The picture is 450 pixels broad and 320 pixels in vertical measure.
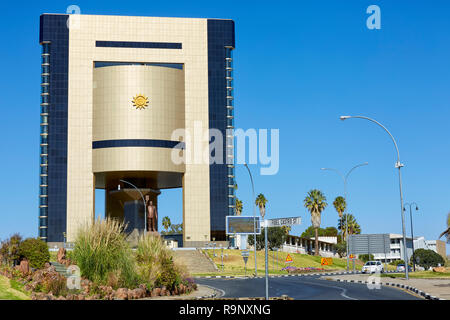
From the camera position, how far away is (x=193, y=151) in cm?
10569

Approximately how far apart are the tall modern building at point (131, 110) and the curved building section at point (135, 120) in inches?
6.6

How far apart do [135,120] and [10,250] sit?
71.5 m

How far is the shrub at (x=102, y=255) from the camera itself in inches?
1112

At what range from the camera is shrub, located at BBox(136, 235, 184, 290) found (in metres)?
30.7

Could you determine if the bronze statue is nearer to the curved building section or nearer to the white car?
the curved building section

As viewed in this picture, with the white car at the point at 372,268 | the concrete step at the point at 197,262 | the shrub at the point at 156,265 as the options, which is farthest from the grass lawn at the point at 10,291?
the concrete step at the point at 197,262

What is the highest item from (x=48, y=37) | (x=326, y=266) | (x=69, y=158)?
(x=48, y=37)

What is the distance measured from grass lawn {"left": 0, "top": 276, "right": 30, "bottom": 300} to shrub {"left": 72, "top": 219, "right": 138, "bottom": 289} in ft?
11.9

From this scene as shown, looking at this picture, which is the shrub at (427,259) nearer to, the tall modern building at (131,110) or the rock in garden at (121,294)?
the tall modern building at (131,110)

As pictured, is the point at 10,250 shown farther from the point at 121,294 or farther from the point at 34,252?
the point at 121,294
